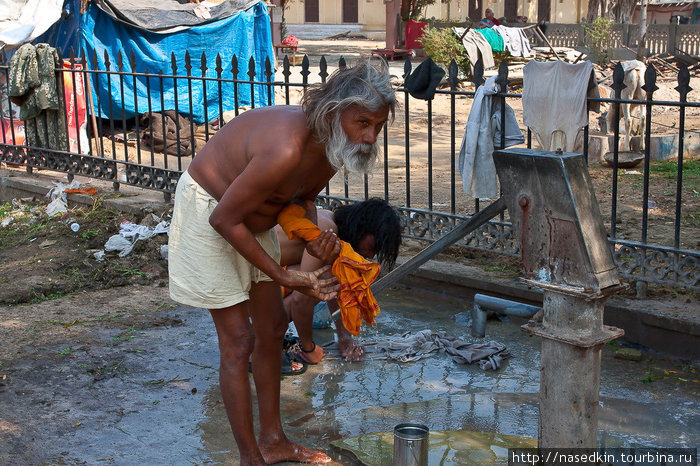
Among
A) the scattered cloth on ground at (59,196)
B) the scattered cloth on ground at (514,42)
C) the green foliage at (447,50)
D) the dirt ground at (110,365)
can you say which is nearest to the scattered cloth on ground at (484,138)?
the dirt ground at (110,365)

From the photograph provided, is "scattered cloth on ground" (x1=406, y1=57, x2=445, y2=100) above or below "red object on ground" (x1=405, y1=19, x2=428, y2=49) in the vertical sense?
below

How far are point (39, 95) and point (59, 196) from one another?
3.98ft

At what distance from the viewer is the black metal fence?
4527mm

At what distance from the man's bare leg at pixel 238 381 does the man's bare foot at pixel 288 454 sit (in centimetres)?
9

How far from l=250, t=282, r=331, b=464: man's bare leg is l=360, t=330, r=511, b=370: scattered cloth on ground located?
117 cm

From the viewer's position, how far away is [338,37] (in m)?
37.7

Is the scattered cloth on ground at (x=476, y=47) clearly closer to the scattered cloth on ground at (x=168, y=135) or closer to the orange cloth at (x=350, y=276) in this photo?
the scattered cloth on ground at (x=168, y=135)

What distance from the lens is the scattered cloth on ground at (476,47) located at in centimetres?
1984

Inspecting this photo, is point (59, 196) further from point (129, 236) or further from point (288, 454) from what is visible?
point (288, 454)

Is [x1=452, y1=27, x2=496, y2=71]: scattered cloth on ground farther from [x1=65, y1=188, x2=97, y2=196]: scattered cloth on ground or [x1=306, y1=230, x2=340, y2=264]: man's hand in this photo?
[x1=306, y1=230, x2=340, y2=264]: man's hand

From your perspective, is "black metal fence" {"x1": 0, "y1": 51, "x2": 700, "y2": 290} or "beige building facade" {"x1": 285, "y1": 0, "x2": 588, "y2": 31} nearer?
"black metal fence" {"x1": 0, "y1": 51, "x2": 700, "y2": 290}

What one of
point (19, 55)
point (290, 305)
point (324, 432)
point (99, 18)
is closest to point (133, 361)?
point (290, 305)

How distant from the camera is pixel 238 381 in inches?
119

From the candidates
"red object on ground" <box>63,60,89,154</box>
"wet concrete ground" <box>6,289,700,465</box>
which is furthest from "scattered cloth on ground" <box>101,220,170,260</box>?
"red object on ground" <box>63,60,89,154</box>
